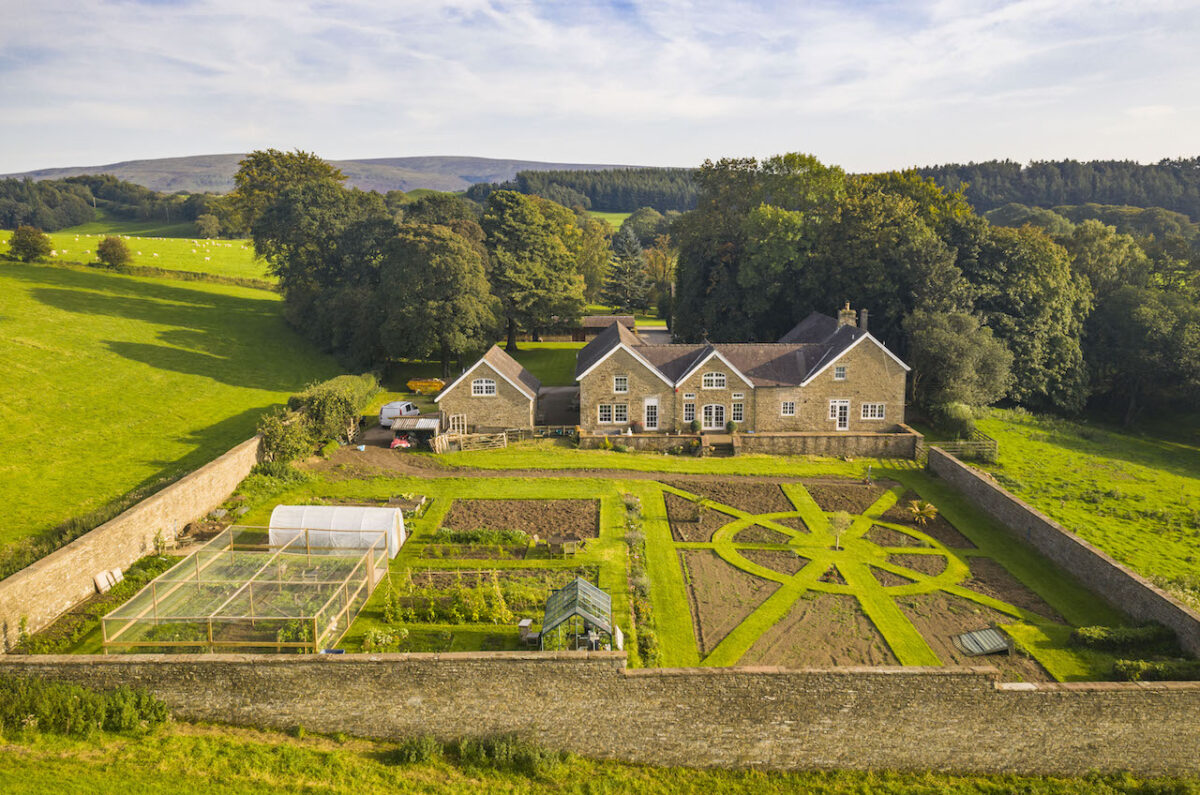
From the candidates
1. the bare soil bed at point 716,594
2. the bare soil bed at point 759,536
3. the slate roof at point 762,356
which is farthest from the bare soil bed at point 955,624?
the slate roof at point 762,356

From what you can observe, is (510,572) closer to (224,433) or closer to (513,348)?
(224,433)

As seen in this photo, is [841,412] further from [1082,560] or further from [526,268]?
[526,268]

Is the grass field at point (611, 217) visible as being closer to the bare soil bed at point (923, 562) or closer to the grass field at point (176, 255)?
the grass field at point (176, 255)

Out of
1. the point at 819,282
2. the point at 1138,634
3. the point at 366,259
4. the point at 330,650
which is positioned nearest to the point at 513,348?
the point at 366,259

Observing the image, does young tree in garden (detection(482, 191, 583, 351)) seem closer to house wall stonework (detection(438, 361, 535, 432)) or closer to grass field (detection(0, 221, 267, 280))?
house wall stonework (detection(438, 361, 535, 432))

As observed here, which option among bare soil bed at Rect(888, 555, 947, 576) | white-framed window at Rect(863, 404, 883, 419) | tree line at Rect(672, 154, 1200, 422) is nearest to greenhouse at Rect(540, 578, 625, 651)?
bare soil bed at Rect(888, 555, 947, 576)

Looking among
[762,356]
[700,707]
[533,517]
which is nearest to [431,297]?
[762,356]
